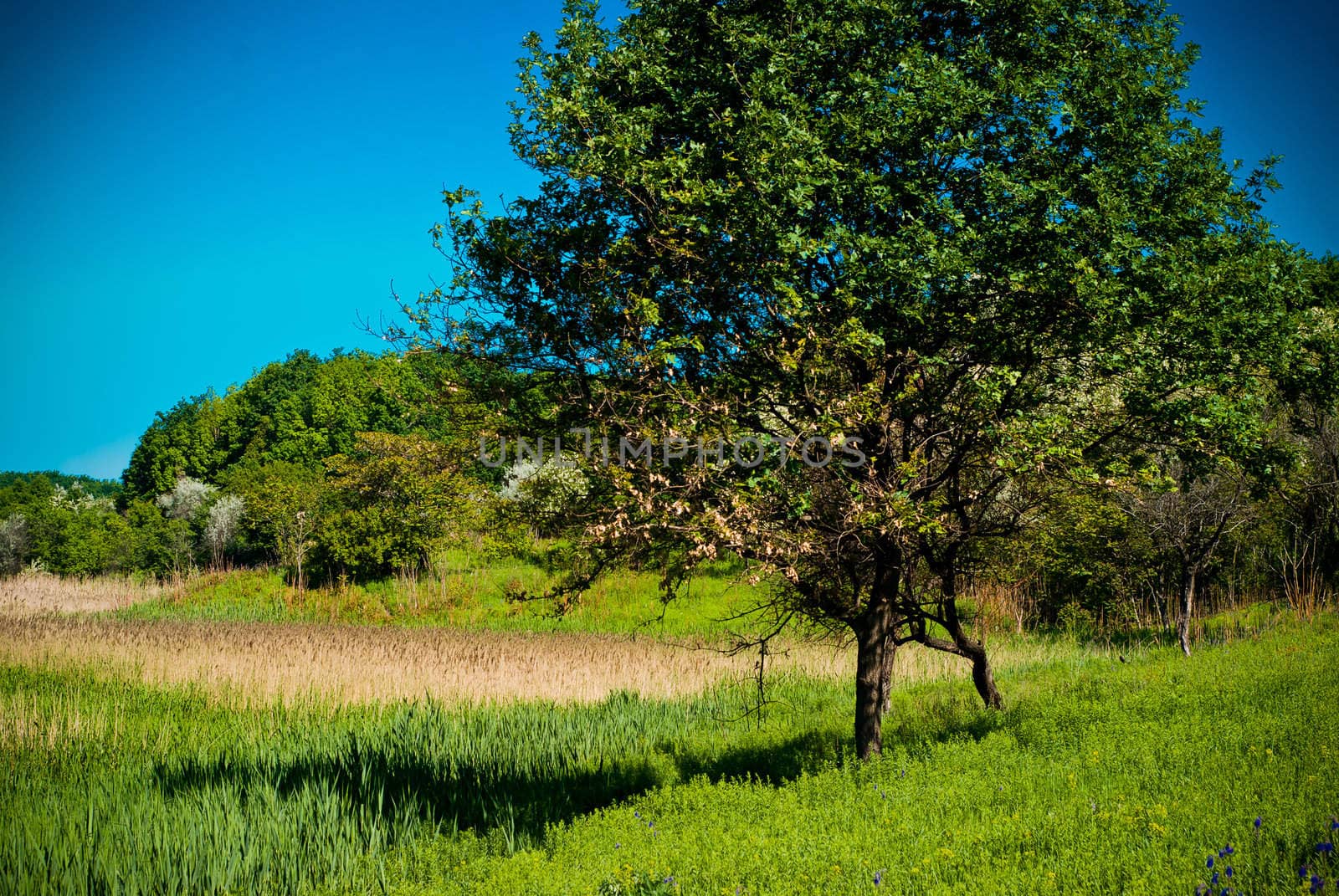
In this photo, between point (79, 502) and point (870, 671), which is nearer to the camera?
point (870, 671)

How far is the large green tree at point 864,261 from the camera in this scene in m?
6.77

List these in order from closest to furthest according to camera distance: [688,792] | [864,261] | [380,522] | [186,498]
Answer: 1. [864,261]
2. [688,792]
3. [380,522]
4. [186,498]

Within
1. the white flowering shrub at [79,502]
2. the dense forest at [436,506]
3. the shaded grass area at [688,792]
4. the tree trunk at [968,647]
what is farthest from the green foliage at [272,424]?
the tree trunk at [968,647]

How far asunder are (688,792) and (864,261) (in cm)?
538

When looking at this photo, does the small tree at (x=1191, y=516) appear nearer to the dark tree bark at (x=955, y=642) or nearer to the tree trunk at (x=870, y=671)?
the dark tree bark at (x=955, y=642)

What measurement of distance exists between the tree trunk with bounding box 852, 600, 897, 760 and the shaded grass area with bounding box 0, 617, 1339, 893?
0.27m

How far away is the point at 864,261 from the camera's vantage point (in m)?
7.27

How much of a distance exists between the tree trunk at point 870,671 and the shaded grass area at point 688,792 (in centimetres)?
27

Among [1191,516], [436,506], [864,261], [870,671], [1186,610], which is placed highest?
[864,261]

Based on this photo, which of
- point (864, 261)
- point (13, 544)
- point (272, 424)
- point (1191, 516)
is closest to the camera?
point (864, 261)

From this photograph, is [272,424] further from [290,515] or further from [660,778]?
[660,778]

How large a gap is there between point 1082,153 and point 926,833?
6.29 metres

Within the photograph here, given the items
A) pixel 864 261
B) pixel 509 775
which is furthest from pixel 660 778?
pixel 864 261

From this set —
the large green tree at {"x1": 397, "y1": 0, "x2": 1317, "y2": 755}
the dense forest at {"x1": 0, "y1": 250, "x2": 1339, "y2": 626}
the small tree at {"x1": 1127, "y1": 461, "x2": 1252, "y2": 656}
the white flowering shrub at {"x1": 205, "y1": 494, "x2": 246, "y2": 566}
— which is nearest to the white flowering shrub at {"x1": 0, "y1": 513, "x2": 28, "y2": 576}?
the dense forest at {"x1": 0, "y1": 250, "x2": 1339, "y2": 626}
